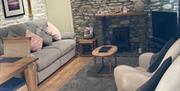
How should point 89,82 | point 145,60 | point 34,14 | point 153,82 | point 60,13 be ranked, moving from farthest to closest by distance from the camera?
point 60,13 → point 34,14 → point 89,82 → point 145,60 → point 153,82

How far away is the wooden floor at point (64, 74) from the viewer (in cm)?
429

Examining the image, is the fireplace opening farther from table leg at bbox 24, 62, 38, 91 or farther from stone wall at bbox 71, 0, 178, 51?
table leg at bbox 24, 62, 38, 91

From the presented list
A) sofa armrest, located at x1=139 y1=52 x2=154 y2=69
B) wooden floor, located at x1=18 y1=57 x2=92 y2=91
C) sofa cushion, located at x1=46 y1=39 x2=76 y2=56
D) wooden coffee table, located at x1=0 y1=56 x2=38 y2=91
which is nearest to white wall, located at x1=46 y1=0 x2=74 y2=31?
sofa cushion, located at x1=46 y1=39 x2=76 y2=56

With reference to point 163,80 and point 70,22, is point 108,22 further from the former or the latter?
point 163,80

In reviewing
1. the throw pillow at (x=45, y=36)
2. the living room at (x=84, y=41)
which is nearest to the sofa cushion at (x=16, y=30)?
the living room at (x=84, y=41)

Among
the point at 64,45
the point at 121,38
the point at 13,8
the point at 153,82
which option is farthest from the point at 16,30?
the point at 153,82

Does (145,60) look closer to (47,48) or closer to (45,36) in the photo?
(47,48)

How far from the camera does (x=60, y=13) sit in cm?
632

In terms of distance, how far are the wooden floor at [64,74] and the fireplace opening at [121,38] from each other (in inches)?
30.0

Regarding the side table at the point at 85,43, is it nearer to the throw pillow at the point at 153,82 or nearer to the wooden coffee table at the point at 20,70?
the wooden coffee table at the point at 20,70

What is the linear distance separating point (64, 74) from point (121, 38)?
1.82 m

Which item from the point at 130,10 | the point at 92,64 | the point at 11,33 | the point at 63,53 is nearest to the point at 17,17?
the point at 11,33

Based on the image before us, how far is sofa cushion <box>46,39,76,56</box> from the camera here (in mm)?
5156

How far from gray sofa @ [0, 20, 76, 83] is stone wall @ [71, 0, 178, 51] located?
584 millimetres
